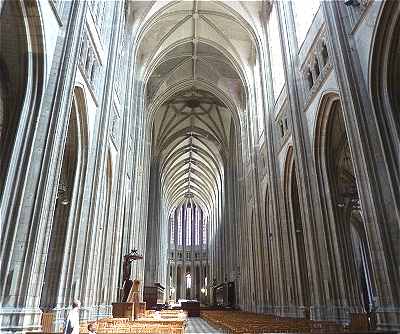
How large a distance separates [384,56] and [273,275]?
13.6 meters

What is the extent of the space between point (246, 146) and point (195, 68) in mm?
7741

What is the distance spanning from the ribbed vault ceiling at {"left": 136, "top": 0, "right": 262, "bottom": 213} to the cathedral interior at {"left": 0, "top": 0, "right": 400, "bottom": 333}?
0.14 metres

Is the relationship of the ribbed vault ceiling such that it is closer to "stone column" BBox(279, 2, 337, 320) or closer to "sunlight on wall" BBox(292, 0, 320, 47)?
"sunlight on wall" BBox(292, 0, 320, 47)

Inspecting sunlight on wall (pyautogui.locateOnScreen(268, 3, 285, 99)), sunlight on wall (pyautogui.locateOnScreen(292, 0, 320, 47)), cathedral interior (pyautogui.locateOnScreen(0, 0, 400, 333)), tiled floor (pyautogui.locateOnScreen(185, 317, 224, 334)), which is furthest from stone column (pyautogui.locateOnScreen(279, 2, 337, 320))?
tiled floor (pyautogui.locateOnScreen(185, 317, 224, 334))

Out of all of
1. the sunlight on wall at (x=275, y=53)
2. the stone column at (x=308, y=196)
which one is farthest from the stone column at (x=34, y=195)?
the sunlight on wall at (x=275, y=53)

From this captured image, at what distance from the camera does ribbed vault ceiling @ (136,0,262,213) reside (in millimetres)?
21969

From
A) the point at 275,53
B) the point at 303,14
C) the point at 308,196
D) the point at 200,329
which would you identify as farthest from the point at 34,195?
the point at 275,53

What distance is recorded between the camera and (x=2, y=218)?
6.98 m

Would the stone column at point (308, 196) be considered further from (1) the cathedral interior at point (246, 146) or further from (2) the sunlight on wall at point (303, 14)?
(2) the sunlight on wall at point (303, 14)

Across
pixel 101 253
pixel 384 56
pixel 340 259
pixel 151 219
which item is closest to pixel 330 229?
pixel 340 259

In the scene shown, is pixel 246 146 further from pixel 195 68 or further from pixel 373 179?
pixel 373 179

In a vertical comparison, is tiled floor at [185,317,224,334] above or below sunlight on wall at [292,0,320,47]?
below

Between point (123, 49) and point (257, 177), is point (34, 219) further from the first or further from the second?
point (257, 177)

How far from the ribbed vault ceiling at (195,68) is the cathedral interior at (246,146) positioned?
144 mm
